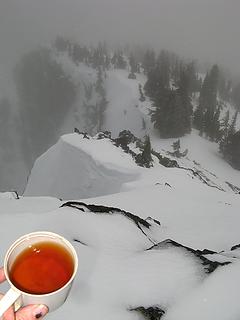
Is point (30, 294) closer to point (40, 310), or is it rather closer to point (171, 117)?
point (40, 310)

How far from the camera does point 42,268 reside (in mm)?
2984

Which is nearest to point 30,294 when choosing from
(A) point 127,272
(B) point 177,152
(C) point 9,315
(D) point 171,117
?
(C) point 9,315

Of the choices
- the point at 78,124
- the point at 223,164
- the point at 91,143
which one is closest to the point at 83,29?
the point at 78,124

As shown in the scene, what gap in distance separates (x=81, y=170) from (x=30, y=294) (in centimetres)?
3038

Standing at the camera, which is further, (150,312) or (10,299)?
(150,312)

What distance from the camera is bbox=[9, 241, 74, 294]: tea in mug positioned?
2.87 meters

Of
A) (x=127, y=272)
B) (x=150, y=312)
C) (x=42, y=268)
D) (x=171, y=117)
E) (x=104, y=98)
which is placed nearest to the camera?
(x=42, y=268)

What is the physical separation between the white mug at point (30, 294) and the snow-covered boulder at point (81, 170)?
23499mm

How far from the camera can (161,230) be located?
34.0 feet

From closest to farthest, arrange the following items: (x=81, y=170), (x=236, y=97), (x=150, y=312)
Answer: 1. (x=150, y=312)
2. (x=81, y=170)
3. (x=236, y=97)

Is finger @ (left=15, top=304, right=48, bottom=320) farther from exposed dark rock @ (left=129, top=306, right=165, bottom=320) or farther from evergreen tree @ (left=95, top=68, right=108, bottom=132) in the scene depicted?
evergreen tree @ (left=95, top=68, right=108, bottom=132)

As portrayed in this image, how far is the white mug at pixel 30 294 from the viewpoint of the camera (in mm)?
2691

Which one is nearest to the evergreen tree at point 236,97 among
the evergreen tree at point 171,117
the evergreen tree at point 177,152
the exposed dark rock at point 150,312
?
the evergreen tree at point 171,117

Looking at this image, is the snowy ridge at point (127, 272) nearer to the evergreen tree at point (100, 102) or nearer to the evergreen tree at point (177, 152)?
the evergreen tree at point (177, 152)
